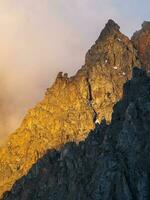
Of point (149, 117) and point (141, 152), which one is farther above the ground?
point (149, 117)

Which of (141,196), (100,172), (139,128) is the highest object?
(139,128)

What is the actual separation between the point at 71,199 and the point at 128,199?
30631mm

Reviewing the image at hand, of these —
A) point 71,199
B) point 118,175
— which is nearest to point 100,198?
point 118,175

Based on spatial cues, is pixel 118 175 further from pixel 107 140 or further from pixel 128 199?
pixel 107 140

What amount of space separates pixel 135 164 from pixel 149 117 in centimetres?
2041

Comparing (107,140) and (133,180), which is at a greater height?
(107,140)

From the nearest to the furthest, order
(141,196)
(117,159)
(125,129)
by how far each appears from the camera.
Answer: (141,196)
(117,159)
(125,129)

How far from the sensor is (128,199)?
565ft

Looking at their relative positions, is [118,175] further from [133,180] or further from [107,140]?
[107,140]

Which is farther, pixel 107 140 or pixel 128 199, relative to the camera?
pixel 107 140

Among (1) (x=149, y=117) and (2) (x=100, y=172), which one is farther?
(1) (x=149, y=117)

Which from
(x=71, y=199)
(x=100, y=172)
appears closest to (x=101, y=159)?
(x=100, y=172)

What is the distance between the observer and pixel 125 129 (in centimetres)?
19550

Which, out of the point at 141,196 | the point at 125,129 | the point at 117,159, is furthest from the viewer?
the point at 125,129
